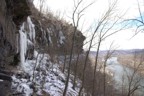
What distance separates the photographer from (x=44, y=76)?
2598 centimetres

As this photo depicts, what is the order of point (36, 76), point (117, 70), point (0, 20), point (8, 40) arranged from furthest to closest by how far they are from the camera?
point (117, 70), point (36, 76), point (8, 40), point (0, 20)

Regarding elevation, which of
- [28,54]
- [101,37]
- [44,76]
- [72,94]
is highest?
[101,37]

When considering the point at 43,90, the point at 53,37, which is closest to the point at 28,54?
the point at 43,90

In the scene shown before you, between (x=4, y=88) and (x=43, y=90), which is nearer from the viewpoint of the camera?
(x=4, y=88)

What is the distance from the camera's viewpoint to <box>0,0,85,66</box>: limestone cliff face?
13.8 metres

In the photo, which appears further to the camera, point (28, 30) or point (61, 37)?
point (61, 37)

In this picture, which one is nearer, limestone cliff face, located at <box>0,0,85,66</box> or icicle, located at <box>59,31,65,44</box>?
limestone cliff face, located at <box>0,0,85,66</box>

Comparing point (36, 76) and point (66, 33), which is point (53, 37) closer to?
point (66, 33)

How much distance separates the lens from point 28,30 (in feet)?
95.8

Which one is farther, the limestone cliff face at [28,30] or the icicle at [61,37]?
the icicle at [61,37]

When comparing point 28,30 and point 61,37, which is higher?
point 61,37

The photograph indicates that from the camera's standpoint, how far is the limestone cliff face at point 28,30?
13812 mm

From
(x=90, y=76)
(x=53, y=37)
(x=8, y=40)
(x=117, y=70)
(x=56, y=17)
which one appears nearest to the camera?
(x=8, y=40)

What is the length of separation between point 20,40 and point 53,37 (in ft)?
63.2
